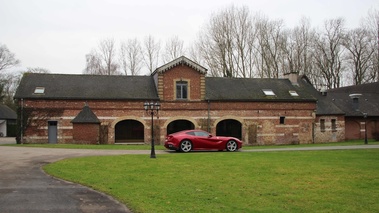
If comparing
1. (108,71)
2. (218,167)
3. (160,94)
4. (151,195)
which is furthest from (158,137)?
(108,71)

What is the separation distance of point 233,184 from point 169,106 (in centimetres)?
2188

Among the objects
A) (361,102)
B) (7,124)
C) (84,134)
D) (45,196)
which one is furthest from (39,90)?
(361,102)

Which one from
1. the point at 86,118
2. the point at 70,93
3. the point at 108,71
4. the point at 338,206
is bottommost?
the point at 338,206

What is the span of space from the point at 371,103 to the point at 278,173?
32.9m

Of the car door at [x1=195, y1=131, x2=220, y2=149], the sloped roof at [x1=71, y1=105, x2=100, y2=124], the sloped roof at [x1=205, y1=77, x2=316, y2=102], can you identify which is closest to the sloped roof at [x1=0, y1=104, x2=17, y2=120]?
the sloped roof at [x1=71, y1=105, x2=100, y2=124]

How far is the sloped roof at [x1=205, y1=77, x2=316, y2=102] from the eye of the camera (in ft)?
108

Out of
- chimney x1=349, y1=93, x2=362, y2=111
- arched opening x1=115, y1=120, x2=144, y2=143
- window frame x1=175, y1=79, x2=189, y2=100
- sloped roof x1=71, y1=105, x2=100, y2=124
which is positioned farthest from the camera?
chimney x1=349, y1=93, x2=362, y2=111

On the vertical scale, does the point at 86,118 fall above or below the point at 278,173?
above

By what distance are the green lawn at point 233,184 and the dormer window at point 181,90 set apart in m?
17.2

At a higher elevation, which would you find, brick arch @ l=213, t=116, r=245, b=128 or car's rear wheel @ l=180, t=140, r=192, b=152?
brick arch @ l=213, t=116, r=245, b=128

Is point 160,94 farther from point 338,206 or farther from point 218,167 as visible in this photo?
point 338,206

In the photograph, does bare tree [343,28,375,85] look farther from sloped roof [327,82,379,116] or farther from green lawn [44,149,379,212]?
green lawn [44,149,379,212]

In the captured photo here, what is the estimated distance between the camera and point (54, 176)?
1159 centimetres

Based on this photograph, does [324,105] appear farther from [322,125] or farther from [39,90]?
[39,90]
